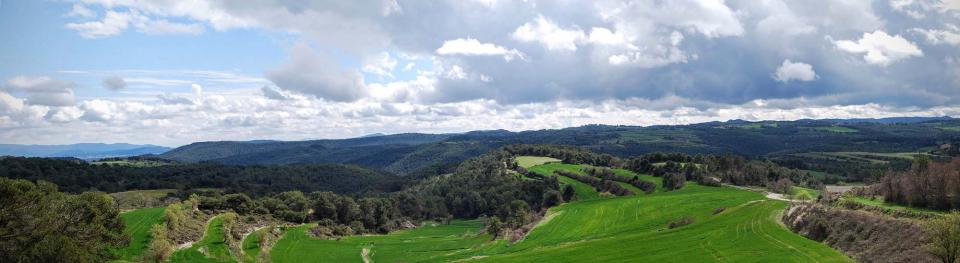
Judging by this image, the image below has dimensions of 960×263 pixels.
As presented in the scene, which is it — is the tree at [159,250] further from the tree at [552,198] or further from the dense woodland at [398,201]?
the tree at [552,198]

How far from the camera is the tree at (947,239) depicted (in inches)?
1441

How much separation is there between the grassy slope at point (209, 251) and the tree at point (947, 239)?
6734cm

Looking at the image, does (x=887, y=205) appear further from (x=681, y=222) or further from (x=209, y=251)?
(x=209, y=251)

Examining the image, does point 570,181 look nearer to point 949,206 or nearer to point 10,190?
point 949,206

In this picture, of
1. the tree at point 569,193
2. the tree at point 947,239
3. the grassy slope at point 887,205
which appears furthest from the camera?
the tree at point 569,193

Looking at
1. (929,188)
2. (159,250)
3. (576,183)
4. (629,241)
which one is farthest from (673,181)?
(159,250)

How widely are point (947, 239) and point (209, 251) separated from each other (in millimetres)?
72643

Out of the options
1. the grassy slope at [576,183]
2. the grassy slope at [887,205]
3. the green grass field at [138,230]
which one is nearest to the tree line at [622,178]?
the grassy slope at [576,183]

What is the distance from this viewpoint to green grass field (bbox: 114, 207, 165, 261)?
66500mm

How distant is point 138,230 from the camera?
78188 millimetres

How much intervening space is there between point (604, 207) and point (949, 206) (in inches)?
2733

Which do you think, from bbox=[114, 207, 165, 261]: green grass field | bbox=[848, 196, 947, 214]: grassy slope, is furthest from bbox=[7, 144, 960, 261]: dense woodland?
bbox=[114, 207, 165, 261]: green grass field

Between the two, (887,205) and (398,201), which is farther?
(398,201)

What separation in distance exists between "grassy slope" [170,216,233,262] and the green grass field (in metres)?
4.39
